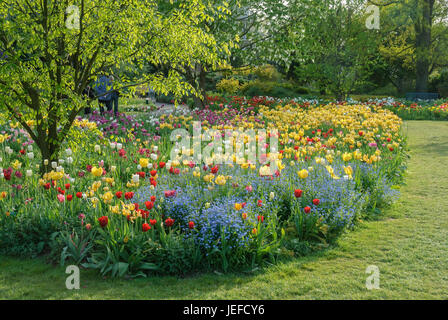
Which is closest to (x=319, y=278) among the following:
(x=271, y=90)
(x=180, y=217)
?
(x=180, y=217)

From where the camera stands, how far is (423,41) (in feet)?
81.4

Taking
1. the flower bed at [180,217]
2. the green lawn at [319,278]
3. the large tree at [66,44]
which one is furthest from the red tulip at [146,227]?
the large tree at [66,44]

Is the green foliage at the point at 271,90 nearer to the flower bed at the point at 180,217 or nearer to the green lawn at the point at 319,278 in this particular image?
the flower bed at the point at 180,217

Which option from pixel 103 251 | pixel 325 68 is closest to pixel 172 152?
pixel 103 251

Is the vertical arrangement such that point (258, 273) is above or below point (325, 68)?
below

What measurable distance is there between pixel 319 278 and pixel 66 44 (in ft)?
14.3

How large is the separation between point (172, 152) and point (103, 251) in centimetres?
333

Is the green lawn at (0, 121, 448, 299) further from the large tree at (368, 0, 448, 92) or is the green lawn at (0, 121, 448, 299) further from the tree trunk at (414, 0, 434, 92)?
the tree trunk at (414, 0, 434, 92)

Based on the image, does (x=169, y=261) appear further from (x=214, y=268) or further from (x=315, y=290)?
(x=315, y=290)

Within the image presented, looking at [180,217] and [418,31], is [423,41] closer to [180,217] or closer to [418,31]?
[418,31]

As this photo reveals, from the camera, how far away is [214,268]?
158 inches

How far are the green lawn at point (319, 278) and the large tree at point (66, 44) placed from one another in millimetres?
2026
